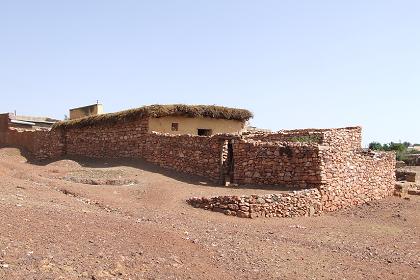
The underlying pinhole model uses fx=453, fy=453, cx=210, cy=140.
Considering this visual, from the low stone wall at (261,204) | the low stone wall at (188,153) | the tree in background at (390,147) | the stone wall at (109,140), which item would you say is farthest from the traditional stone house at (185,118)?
the tree in background at (390,147)

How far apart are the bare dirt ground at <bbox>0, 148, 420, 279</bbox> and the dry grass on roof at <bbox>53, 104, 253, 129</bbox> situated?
17.7ft

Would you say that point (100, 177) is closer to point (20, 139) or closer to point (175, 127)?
point (175, 127)

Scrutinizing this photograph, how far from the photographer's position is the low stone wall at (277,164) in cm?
1457

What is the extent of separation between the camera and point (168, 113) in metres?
20.3

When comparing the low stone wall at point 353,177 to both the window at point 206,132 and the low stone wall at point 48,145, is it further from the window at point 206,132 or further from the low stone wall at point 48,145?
the low stone wall at point 48,145

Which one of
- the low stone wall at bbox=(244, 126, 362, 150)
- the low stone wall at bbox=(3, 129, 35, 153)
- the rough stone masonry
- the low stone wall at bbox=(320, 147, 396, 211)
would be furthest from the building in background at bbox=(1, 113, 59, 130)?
the low stone wall at bbox=(320, 147, 396, 211)

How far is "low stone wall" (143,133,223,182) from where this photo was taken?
659 inches

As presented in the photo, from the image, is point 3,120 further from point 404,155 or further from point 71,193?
point 404,155

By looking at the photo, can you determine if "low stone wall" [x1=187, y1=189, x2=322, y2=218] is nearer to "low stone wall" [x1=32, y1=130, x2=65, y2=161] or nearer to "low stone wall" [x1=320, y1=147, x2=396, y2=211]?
"low stone wall" [x1=320, y1=147, x2=396, y2=211]

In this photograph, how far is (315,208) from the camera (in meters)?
13.9

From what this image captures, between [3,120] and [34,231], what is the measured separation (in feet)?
77.6

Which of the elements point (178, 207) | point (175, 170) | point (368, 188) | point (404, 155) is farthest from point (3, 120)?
point (404, 155)

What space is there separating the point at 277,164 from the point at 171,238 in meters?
7.37

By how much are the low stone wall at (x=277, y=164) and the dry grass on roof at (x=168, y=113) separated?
16.9ft
